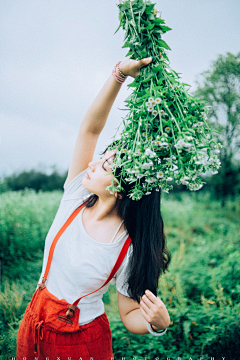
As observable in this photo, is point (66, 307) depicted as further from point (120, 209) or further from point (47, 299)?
point (120, 209)

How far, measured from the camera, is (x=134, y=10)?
3.47 ft

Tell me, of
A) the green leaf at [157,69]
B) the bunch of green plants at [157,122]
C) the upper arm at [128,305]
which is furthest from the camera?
the upper arm at [128,305]

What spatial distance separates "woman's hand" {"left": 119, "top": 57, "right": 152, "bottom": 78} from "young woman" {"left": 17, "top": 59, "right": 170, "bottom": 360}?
44 mm

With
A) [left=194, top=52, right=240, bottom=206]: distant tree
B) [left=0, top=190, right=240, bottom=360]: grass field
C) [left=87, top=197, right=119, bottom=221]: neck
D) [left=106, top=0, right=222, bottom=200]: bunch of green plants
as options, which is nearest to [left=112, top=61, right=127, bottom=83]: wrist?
[left=106, top=0, right=222, bottom=200]: bunch of green plants

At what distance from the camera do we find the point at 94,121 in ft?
4.83

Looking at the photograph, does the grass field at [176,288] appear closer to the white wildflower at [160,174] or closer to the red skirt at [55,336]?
the red skirt at [55,336]

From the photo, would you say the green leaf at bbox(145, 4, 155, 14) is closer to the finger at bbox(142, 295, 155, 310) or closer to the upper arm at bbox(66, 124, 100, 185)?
the upper arm at bbox(66, 124, 100, 185)

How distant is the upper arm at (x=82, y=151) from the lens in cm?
152

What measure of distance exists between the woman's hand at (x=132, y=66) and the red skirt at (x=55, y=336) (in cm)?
133

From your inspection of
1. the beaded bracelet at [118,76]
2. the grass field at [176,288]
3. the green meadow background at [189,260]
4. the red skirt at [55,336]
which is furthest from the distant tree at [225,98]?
the red skirt at [55,336]

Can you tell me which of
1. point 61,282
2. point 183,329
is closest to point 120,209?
point 61,282

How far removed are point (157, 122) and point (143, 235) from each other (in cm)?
75

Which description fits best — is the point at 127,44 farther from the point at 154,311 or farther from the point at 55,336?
the point at 55,336

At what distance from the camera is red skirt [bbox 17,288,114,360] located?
4.43ft
